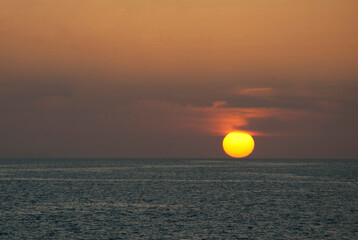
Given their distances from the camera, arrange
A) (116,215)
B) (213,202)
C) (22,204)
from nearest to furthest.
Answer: (116,215), (22,204), (213,202)

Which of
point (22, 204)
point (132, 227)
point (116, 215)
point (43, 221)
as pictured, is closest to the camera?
point (132, 227)

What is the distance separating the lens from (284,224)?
169ft

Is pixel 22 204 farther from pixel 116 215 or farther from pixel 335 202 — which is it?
pixel 335 202

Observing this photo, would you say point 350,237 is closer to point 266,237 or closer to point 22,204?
point 266,237

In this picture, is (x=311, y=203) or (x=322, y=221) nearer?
(x=322, y=221)

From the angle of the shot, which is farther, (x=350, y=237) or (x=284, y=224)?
(x=284, y=224)

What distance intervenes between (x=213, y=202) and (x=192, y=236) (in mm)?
29068

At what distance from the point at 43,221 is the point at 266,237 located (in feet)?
80.7

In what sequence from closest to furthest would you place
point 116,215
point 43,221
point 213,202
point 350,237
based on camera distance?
point 350,237 → point 43,221 → point 116,215 → point 213,202

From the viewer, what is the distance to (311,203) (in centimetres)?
7200

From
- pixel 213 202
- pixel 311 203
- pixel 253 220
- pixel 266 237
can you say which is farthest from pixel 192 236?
pixel 311 203

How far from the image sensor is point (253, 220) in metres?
54.2

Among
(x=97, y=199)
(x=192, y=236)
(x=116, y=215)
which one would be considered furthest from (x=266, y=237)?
(x=97, y=199)

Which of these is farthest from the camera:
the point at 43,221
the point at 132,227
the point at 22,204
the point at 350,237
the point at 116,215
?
the point at 22,204
